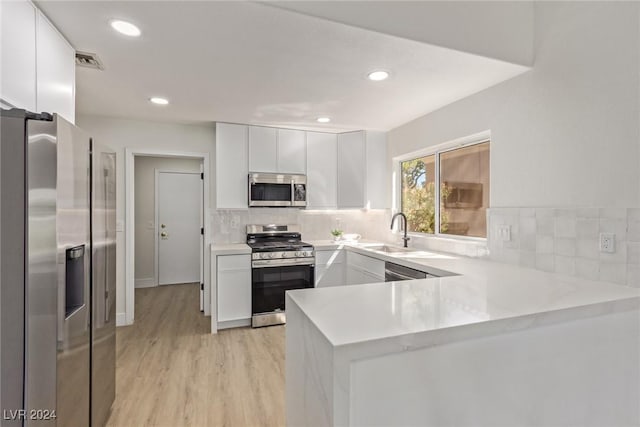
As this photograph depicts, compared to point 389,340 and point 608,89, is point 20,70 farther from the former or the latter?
point 608,89

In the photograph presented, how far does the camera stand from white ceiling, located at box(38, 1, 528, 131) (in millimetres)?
1592

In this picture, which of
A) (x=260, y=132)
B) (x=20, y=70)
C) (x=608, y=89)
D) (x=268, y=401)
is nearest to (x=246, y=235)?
(x=260, y=132)

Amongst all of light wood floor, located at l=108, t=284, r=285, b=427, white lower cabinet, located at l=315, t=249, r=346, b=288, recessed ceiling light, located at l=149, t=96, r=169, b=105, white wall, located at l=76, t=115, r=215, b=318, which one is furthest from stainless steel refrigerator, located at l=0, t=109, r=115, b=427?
white lower cabinet, located at l=315, t=249, r=346, b=288

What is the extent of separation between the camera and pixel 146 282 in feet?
16.9

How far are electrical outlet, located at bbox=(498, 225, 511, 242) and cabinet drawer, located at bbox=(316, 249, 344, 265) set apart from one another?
5.75 feet

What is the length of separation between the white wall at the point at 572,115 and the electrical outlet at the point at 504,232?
6.7 inches

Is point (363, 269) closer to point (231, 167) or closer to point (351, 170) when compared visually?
point (351, 170)

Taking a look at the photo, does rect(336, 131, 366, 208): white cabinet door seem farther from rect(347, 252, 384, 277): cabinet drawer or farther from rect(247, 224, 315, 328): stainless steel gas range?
rect(247, 224, 315, 328): stainless steel gas range

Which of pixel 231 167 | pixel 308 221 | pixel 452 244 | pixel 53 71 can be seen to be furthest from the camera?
pixel 308 221

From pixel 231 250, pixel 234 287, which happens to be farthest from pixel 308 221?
pixel 234 287

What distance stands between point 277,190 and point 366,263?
4.48 ft

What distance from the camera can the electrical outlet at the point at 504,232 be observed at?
7.61 feet

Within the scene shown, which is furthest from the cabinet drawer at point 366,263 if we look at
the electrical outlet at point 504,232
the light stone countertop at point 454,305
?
the light stone countertop at point 454,305

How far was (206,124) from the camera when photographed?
145 inches
